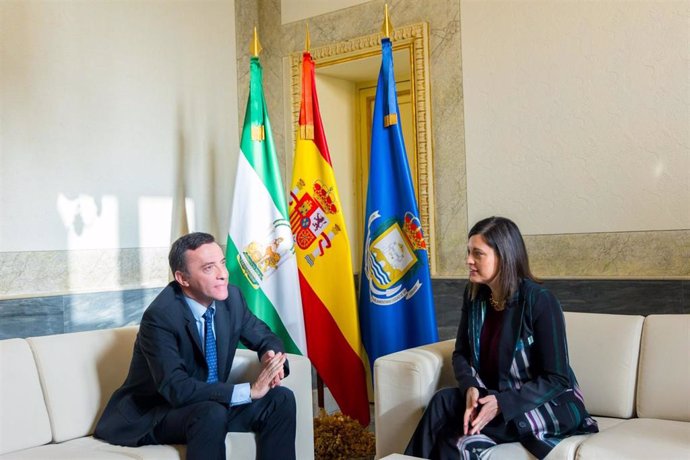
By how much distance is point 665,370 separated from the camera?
276 cm

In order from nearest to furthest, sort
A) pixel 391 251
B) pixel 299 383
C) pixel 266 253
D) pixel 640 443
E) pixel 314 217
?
pixel 640 443, pixel 299 383, pixel 391 251, pixel 266 253, pixel 314 217

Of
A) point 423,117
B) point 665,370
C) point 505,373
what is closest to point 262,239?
point 423,117

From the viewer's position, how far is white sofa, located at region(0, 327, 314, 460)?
2.58 meters

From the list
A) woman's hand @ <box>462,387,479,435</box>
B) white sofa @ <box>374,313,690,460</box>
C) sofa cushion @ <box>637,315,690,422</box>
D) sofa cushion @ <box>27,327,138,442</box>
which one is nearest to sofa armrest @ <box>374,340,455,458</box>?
white sofa @ <box>374,313,690,460</box>

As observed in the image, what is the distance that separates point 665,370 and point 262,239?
2.29 m

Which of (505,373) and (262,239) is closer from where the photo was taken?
(505,373)

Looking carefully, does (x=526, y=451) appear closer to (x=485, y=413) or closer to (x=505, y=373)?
(x=485, y=413)

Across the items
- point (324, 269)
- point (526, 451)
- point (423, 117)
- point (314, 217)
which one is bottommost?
point (526, 451)

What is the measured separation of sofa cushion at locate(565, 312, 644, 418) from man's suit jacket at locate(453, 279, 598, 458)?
22 cm

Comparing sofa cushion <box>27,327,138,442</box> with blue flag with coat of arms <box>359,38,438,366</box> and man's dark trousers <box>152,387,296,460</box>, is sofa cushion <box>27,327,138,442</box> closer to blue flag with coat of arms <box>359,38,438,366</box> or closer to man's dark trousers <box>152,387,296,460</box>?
man's dark trousers <box>152,387,296,460</box>

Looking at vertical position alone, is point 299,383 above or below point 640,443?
above

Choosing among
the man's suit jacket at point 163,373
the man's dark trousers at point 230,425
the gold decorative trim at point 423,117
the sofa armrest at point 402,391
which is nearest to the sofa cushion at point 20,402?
the man's suit jacket at point 163,373

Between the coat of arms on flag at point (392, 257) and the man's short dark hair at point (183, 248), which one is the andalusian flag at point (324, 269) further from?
the man's short dark hair at point (183, 248)

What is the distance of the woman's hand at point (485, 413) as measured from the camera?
8.26ft
